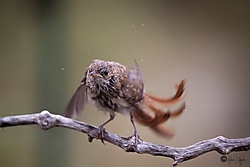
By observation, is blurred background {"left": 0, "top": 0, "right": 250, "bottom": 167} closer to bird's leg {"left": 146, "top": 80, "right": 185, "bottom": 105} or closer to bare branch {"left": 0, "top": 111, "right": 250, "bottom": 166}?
bird's leg {"left": 146, "top": 80, "right": 185, "bottom": 105}

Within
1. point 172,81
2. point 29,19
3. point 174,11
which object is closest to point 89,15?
point 29,19

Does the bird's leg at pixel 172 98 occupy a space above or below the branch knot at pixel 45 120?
above

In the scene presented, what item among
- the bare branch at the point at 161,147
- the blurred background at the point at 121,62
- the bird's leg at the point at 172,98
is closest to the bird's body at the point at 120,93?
the bird's leg at the point at 172,98

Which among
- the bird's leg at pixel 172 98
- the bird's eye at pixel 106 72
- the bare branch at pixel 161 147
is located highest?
the bird's eye at pixel 106 72

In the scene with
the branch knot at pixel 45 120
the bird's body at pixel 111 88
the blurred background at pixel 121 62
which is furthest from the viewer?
the blurred background at pixel 121 62

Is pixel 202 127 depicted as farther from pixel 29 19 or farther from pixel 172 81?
pixel 29 19

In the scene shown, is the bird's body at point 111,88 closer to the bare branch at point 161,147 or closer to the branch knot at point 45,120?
the bare branch at point 161,147

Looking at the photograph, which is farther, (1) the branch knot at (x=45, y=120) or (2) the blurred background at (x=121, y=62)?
(2) the blurred background at (x=121, y=62)

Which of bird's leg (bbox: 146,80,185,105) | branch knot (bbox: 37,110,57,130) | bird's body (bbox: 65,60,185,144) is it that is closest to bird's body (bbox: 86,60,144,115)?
bird's body (bbox: 65,60,185,144)
